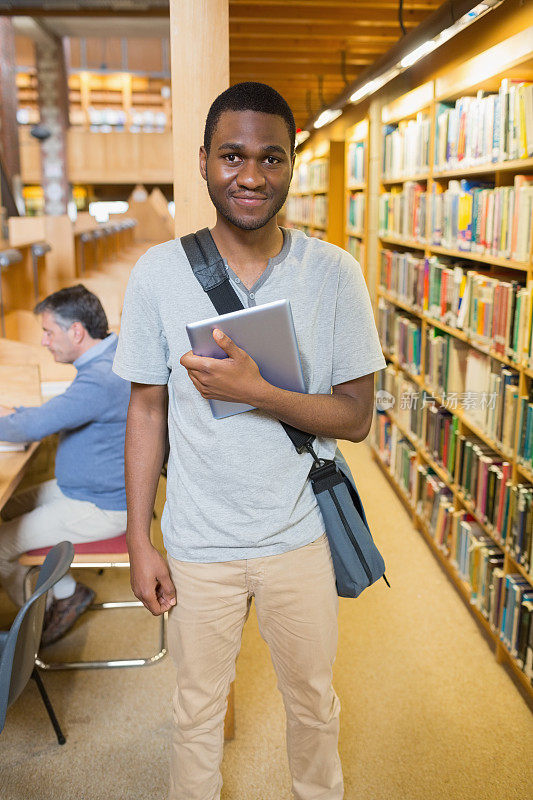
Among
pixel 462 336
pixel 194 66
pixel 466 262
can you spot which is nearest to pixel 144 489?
pixel 194 66

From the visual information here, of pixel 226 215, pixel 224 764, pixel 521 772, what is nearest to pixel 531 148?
pixel 226 215

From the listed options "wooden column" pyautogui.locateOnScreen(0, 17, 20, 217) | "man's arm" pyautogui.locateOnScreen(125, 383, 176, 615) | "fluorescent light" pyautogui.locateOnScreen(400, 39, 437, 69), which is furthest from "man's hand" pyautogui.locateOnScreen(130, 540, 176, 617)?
"wooden column" pyautogui.locateOnScreen(0, 17, 20, 217)

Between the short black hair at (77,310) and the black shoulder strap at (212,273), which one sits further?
the short black hair at (77,310)

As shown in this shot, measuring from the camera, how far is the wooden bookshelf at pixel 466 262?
8.44 feet

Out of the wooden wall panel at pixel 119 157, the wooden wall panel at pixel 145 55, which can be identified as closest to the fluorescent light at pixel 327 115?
the wooden wall panel at pixel 119 157

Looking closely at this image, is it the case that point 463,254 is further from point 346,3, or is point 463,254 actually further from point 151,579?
point 151,579

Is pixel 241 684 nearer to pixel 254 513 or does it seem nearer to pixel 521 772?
pixel 521 772

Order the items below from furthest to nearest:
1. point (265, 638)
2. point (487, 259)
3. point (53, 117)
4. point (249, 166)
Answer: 1. point (53, 117)
2. point (487, 259)
3. point (265, 638)
4. point (249, 166)

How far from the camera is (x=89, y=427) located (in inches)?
102

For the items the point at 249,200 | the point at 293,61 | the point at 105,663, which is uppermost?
the point at 293,61

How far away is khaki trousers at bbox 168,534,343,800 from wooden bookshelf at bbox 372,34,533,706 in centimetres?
118

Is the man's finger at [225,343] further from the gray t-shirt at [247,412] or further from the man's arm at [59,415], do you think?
the man's arm at [59,415]

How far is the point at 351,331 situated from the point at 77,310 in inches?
60.2

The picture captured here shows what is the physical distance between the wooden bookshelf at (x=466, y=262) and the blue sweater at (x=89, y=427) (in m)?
1.37
